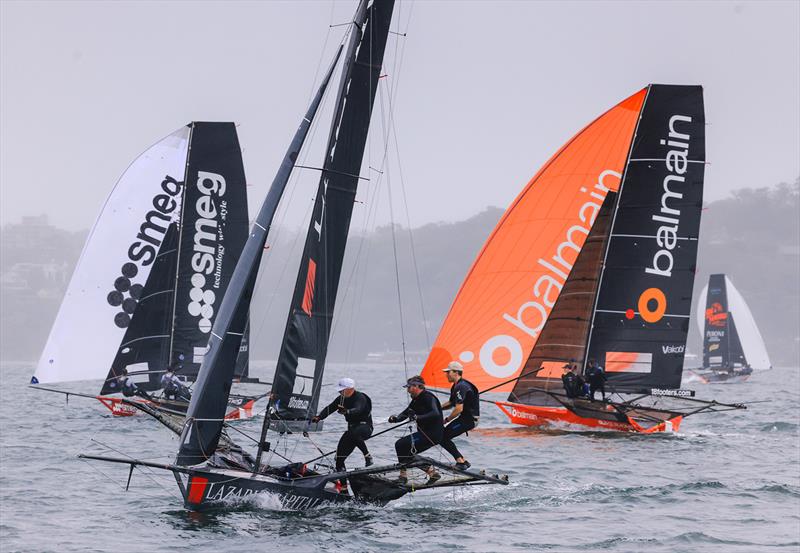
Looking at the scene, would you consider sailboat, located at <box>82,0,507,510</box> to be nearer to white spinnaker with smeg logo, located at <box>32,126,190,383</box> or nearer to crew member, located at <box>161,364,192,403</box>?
crew member, located at <box>161,364,192,403</box>

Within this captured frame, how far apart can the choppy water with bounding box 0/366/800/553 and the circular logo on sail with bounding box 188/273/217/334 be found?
14.9 ft

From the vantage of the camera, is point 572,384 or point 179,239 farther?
point 179,239

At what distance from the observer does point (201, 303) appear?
2595 centimetres

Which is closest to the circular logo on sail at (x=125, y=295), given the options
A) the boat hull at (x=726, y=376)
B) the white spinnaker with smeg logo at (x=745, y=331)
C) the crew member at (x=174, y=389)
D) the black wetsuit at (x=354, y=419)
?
the crew member at (x=174, y=389)

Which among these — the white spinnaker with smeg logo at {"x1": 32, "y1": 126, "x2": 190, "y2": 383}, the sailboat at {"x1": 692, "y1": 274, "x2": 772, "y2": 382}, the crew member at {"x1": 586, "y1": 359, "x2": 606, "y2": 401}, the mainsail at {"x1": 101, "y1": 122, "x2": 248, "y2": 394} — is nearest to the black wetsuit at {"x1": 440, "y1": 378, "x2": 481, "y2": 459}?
the crew member at {"x1": 586, "y1": 359, "x2": 606, "y2": 401}

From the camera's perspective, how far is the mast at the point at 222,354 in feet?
41.9

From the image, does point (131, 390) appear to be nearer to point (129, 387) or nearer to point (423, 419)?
point (129, 387)

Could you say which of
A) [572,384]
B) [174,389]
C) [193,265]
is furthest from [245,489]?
[193,265]

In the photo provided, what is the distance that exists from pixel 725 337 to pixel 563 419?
46400mm

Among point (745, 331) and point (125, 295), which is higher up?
point (745, 331)

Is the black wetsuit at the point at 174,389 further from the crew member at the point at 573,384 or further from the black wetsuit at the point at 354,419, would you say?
the black wetsuit at the point at 354,419

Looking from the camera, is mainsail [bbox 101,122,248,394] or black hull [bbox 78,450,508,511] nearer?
black hull [bbox 78,450,508,511]

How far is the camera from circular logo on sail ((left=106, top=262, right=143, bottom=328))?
26250 millimetres

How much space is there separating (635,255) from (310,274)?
11165 mm
